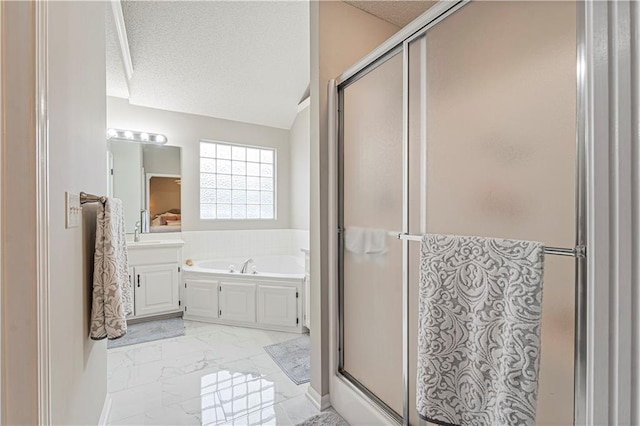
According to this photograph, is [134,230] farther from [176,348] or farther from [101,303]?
[101,303]

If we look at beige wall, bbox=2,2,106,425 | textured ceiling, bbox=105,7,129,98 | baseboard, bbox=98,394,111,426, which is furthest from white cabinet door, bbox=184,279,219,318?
textured ceiling, bbox=105,7,129,98

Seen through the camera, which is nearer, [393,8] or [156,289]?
[393,8]

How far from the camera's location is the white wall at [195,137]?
3729 millimetres

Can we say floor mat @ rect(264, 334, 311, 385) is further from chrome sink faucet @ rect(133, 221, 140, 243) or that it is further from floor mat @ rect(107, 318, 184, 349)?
chrome sink faucet @ rect(133, 221, 140, 243)

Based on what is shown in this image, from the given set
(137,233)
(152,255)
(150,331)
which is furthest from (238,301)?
(137,233)

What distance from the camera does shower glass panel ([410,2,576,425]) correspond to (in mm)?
953

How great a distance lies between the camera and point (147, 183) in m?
3.77

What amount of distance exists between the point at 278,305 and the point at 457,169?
2.42 metres

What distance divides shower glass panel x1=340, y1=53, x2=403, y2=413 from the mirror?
285cm

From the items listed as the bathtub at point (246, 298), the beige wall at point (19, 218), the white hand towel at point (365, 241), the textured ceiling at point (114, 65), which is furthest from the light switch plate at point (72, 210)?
the bathtub at point (246, 298)

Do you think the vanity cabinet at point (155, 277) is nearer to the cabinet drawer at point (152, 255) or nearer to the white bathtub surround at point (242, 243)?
the cabinet drawer at point (152, 255)

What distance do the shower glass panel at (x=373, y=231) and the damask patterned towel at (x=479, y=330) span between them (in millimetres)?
366

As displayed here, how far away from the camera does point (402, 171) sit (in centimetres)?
144

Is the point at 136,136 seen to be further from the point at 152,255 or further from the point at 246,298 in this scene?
the point at 246,298
